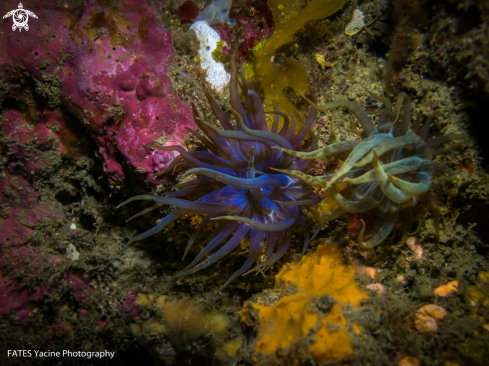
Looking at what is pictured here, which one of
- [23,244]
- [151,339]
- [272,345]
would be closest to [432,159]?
[272,345]

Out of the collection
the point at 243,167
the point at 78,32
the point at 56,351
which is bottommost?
the point at 56,351

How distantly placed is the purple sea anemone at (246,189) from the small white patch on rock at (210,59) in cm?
100

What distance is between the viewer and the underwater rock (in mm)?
2545

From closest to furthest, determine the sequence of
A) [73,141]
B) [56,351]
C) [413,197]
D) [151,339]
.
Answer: [413,197]
[73,141]
[151,339]
[56,351]

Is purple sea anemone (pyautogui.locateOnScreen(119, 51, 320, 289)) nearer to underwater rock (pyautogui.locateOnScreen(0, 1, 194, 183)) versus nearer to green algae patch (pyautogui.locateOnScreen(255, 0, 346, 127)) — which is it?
underwater rock (pyautogui.locateOnScreen(0, 1, 194, 183))

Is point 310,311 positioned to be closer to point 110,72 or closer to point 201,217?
point 201,217

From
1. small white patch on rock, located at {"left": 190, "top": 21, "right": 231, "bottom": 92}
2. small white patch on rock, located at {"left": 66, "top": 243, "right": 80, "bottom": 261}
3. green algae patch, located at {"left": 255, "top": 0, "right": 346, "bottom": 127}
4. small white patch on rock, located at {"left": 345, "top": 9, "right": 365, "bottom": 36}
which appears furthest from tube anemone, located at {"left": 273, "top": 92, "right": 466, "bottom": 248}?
small white patch on rock, located at {"left": 66, "top": 243, "right": 80, "bottom": 261}

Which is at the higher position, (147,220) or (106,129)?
(106,129)

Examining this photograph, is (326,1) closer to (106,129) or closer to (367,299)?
(106,129)

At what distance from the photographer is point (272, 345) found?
1956 mm

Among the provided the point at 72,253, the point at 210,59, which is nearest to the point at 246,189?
the point at 210,59

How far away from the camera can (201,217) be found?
266 centimetres

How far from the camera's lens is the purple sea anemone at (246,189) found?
7.34ft

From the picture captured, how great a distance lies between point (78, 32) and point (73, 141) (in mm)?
1179
